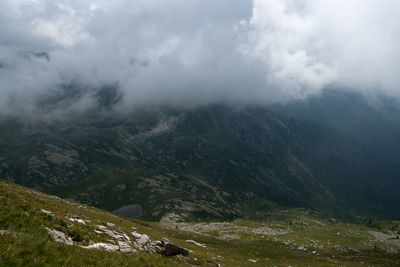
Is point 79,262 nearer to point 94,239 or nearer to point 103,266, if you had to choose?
point 103,266

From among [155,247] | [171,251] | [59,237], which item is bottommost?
[155,247]

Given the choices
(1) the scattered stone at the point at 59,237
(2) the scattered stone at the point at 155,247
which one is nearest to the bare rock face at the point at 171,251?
(2) the scattered stone at the point at 155,247

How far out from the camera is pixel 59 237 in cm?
1967

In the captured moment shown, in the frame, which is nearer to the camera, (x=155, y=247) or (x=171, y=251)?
(x=171, y=251)

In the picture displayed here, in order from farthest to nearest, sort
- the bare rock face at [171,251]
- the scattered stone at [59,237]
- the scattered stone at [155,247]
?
1. the scattered stone at [155,247]
2. the bare rock face at [171,251]
3. the scattered stone at [59,237]

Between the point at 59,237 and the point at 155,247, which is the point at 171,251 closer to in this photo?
the point at 155,247

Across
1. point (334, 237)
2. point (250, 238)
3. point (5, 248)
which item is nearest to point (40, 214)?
point (5, 248)

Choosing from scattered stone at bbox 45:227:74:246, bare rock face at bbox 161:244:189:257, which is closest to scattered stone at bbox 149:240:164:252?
bare rock face at bbox 161:244:189:257

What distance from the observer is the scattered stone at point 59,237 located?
1918cm

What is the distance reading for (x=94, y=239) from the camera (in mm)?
22781

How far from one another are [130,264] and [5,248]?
23.6ft

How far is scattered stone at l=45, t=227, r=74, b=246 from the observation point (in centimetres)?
1918

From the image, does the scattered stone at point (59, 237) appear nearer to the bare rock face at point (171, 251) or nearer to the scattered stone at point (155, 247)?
the scattered stone at point (155, 247)

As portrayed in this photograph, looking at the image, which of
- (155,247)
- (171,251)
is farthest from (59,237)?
(155,247)
